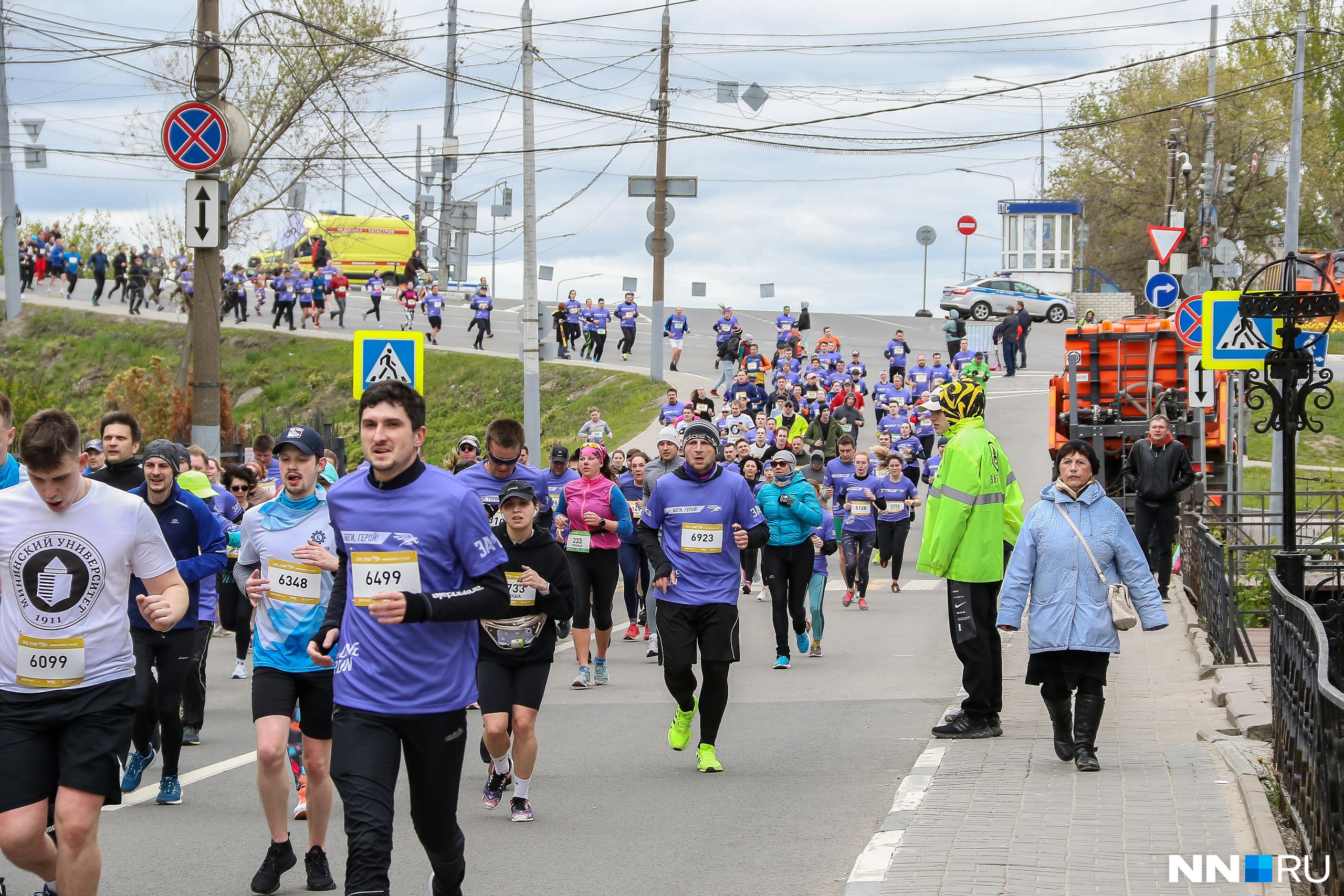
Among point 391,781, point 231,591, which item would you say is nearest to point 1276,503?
point 231,591

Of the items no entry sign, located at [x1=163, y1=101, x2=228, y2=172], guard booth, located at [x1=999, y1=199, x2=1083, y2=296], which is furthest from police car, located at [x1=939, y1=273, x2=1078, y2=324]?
no entry sign, located at [x1=163, y1=101, x2=228, y2=172]

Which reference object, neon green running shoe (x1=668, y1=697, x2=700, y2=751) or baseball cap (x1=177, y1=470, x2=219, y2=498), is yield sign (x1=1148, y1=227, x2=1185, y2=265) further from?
neon green running shoe (x1=668, y1=697, x2=700, y2=751)

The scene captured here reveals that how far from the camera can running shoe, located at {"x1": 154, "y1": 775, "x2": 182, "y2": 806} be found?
809 cm

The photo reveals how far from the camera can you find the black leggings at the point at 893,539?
18.8m

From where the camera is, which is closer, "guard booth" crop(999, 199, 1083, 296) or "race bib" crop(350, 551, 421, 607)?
"race bib" crop(350, 551, 421, 607)

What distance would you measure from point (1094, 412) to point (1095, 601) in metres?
17.2

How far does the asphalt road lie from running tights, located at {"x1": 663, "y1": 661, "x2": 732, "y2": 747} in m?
0.28

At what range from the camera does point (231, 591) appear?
35.6ft

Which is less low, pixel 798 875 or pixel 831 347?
pixel 831 347

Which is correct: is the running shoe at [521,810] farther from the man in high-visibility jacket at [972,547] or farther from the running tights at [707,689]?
the man in high-visibility jacket at [972,547]

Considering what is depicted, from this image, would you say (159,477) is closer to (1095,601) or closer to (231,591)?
(231,591)

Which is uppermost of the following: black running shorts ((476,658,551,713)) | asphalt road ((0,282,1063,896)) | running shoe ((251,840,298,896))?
black running shorts ((476,658,551,713))

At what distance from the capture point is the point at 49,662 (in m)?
5.16

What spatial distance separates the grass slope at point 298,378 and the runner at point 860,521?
1595 centimetres
